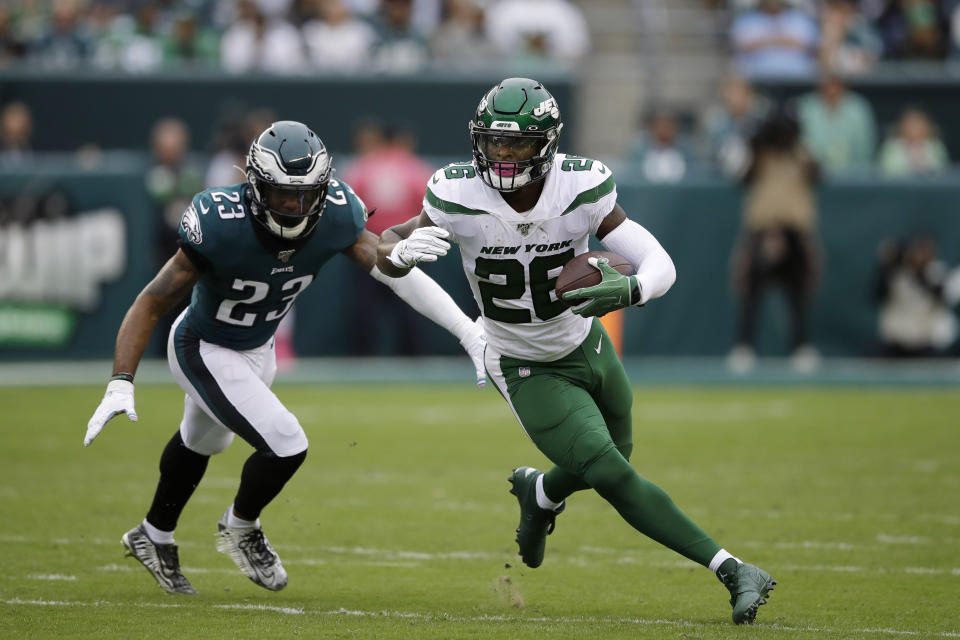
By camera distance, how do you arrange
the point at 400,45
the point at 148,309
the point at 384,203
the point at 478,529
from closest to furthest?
the point at 148,309, the point at 478,529, the point at 384,203, the point at 400,45

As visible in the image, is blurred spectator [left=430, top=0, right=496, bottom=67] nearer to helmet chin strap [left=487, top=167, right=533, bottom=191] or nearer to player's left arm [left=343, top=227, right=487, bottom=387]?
player's left arm [left=343, top=227, right=487, bottom=387]

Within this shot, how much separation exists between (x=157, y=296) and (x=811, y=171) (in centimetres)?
755

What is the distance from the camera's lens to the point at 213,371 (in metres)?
4.93

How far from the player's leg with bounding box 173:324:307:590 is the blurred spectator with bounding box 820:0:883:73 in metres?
9.13

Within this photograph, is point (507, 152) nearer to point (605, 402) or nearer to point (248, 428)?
point (605, 402)

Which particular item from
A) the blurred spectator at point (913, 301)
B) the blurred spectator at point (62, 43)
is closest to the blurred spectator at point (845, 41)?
the blurred spectator at point (913, 301)

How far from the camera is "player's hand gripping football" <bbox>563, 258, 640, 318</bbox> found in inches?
172

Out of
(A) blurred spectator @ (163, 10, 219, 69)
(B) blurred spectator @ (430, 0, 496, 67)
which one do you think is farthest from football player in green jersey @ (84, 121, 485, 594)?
(A) blurred spectator @ (163, 10, 219, 69)

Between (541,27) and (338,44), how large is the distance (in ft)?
6.59

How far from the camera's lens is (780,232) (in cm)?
1137

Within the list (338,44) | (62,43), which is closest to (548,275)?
(338,44)

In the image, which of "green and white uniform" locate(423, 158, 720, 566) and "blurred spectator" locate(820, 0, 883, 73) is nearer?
"green and white uniform" locate(423, 158, 720, 566)

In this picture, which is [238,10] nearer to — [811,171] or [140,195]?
[140,195]

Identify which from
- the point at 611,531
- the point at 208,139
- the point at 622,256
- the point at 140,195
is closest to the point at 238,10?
the point at 208,139
